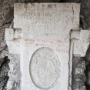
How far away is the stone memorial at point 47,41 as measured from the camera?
8.71 ft

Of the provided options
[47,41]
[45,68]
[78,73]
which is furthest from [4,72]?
[78,73]

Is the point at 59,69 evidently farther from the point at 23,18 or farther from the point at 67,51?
the point at 23,18

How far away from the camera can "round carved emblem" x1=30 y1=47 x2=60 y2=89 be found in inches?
109

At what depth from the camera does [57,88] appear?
279cm

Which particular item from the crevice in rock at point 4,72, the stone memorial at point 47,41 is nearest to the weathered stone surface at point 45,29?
the stone memorial at point 47,41

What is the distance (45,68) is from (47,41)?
0.48m

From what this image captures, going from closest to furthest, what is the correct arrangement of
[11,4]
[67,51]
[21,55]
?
1. [67,51]
2. [21,55]
3. [11,4]

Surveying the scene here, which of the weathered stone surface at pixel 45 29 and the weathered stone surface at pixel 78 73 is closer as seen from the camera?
the weathered stone surface at pixel 45 29

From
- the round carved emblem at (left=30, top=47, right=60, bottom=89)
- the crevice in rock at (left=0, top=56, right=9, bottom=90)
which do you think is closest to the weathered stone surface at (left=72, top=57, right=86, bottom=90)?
the round carved emblem at (left=30, top=47, right=60, bottom=89)

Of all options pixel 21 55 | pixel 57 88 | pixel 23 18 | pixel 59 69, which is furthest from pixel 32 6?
pixel 57 88

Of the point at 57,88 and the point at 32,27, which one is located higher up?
the point at 32,27

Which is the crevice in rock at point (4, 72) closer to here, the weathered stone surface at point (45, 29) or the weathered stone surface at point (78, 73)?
the weathered stone surface at point (45, 29)

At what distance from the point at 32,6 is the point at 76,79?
149 centimetres

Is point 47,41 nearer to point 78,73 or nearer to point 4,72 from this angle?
point 78,73
